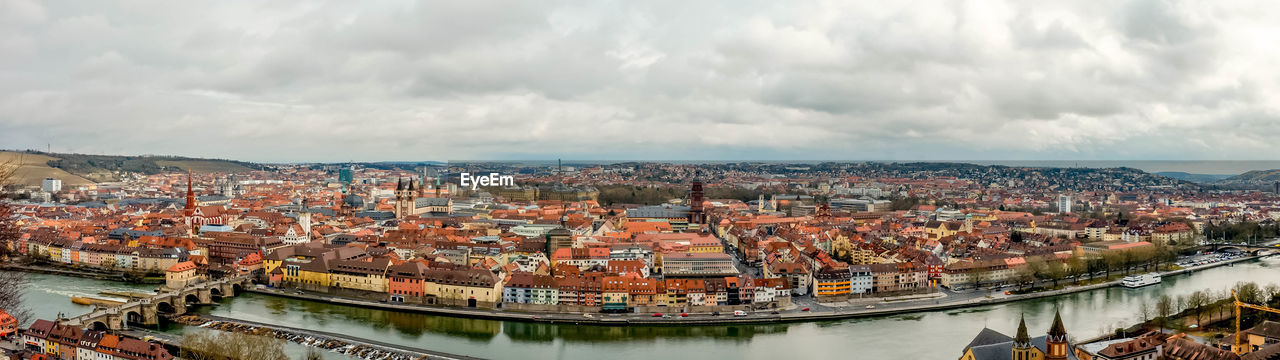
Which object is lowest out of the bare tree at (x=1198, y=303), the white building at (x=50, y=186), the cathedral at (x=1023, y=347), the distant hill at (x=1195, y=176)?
the bare tree at (x=1198, y=303)

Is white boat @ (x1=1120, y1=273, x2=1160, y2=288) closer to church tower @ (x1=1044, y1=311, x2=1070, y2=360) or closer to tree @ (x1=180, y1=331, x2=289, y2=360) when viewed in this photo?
church tower @ (x1=1044, y1=311, x2=1070, y2=360)

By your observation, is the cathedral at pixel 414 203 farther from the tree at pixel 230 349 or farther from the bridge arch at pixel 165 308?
the tree at pixel 230 349

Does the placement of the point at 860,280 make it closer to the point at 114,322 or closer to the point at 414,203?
the point at 114,322

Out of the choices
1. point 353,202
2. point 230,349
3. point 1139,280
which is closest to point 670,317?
point 230,349

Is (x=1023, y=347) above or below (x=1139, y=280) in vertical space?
above

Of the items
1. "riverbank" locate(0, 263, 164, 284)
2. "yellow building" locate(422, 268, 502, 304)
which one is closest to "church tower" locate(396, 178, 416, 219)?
"riverbank" locate(0, 263, 164, 284)

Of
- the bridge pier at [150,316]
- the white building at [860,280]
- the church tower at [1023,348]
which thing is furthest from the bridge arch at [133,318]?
the church tower at [1023,348]

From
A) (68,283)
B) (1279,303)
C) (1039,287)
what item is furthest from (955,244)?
(68,283)
